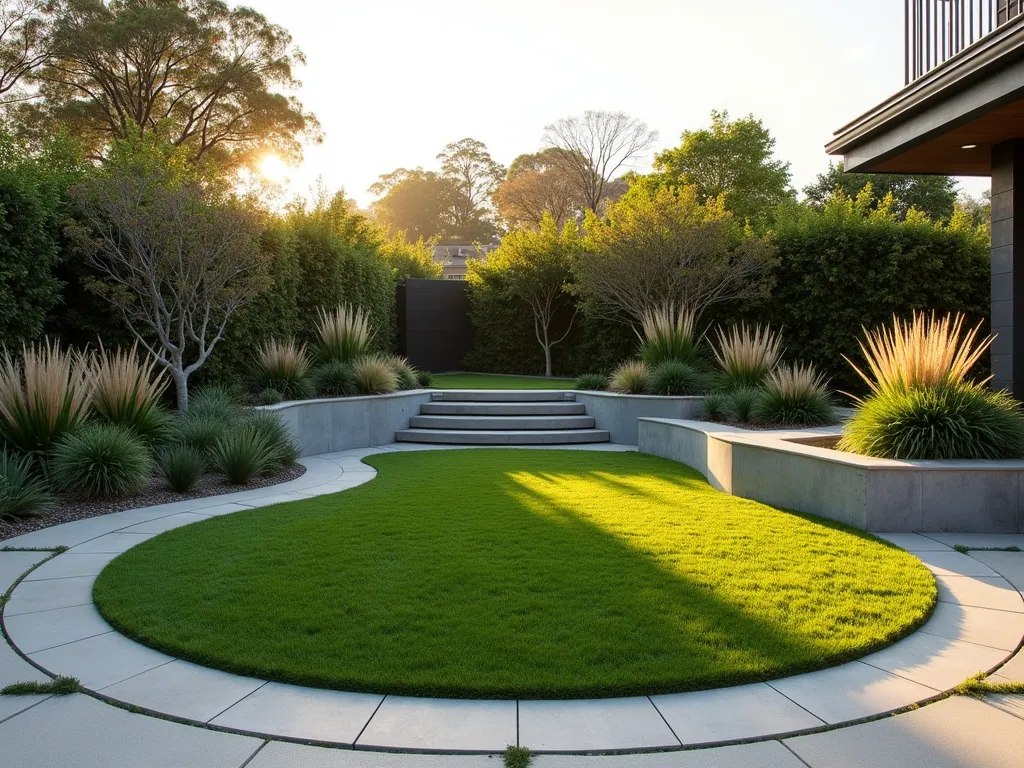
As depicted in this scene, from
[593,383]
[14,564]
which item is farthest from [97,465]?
[593,383]

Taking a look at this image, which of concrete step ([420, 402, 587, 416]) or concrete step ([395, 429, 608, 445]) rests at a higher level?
concrete step ([420, 402, 587, 416])

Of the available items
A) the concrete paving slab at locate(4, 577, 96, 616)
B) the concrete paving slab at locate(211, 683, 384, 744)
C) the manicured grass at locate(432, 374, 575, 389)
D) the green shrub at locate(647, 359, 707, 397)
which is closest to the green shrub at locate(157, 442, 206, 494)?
the concrete paving slab at locate(4, 577, 96, 616)

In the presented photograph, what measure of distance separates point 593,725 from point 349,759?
80 centimetres

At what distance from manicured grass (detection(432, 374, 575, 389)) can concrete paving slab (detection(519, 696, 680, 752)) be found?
1064 cm

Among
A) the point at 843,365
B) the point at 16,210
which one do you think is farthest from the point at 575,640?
the point at 843,365

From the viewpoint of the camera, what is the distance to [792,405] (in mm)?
8273

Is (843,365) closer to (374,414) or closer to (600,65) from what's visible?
(600,65)

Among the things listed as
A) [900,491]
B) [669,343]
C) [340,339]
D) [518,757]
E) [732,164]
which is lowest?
[518,757]

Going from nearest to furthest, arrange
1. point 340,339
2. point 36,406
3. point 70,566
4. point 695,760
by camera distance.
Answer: point 695,760 < point 70,566 < point 36,406 < point 340,339

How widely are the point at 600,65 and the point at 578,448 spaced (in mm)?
5401

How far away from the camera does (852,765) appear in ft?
6.84

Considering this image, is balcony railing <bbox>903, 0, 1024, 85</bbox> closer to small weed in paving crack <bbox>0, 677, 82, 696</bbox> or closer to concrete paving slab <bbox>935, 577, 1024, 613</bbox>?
concrete paving slab <bbox>935, 577, 1024, 613</bbox>

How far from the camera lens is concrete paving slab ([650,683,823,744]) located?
89.8 inches

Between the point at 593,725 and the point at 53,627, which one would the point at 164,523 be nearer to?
the point at 53,627
